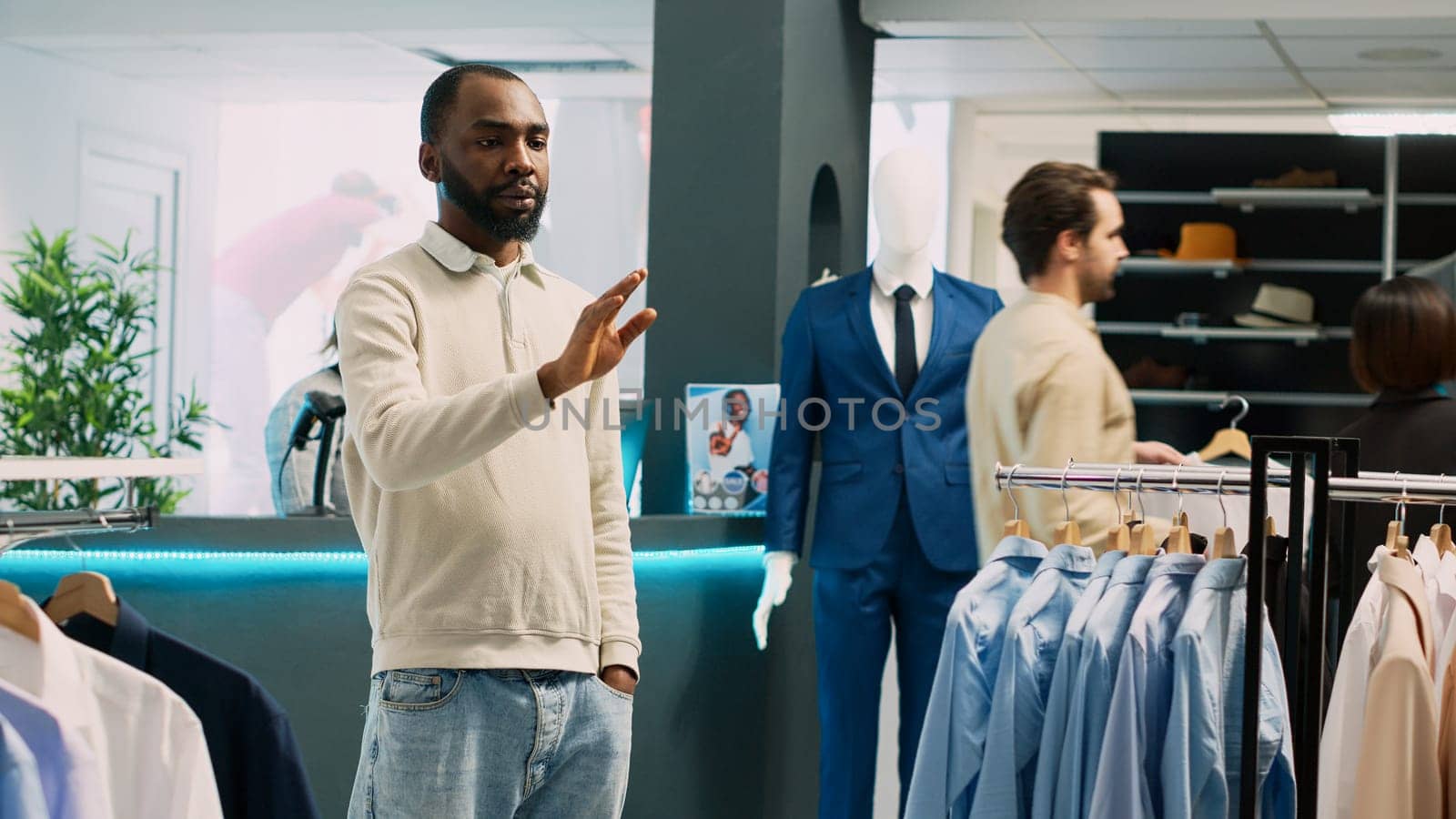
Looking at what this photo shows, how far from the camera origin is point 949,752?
2020 millimetres

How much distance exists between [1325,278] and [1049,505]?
19.4 feet

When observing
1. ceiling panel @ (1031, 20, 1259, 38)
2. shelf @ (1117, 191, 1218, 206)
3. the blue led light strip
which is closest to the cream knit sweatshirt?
the blue led light strip

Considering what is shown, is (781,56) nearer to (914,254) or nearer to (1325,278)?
(914,254)

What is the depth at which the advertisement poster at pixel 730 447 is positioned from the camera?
3881 millimetres

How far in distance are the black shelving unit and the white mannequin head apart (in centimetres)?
458

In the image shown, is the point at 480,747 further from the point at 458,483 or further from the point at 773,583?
the point at 773,583

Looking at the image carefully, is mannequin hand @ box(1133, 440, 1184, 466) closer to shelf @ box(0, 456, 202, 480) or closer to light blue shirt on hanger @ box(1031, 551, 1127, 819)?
light blue shirt on hanger @ box(1031, 551, 1127, 819)

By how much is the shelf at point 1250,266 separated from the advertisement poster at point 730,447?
4523mm

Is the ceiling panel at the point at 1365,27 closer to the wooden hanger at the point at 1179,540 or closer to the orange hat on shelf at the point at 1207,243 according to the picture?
the orange hat on shelf at the point at 1207,243

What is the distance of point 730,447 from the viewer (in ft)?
12.8

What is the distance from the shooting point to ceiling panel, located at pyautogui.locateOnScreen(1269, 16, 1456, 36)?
5320 mm

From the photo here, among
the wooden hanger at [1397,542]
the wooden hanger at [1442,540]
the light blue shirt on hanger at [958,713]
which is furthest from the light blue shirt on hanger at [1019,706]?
the wooden hanger at [1442,540]

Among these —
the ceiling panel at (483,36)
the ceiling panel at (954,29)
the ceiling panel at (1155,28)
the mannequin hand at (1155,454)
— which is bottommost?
the mannequin hand at (1155,454)

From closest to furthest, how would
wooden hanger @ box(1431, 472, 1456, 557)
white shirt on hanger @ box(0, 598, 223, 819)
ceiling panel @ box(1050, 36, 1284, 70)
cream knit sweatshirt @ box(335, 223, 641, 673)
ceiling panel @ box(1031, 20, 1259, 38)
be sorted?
white shirt on hanger @ box(0, 598, 223, 819), cream knit sweatshirt @ box(335, 223, 641, 673), wooden hanger @ box(1431, 472, 1456, 557), ceiling panel @ box(1031, 20, 1259, 38), ceiling panel @ box(1050, 36, 1284, 70)
